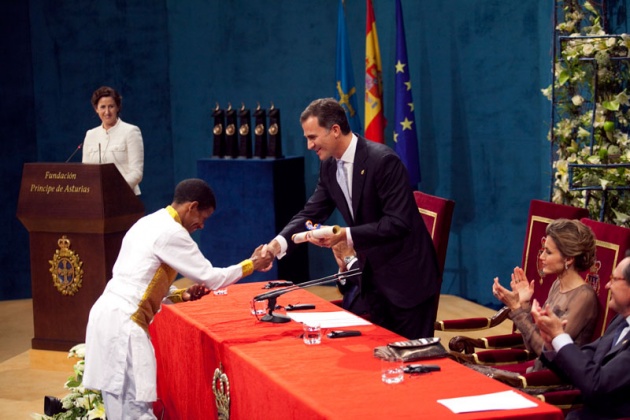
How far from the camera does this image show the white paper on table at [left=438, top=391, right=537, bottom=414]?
8.77 ft

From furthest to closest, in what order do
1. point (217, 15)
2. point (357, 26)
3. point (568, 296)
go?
point (217, 15)
point (357, 26)
point (568, 296)

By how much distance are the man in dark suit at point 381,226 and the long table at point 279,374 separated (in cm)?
→ 26

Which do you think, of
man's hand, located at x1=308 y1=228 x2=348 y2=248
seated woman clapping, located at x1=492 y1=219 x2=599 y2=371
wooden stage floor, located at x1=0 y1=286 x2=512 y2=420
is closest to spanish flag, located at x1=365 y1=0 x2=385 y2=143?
wooden stage floor, located at x1=0 y1=286 x2=512 y2=420

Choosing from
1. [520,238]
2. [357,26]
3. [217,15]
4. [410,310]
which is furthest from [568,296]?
[217,15]

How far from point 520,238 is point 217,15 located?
3576 mm

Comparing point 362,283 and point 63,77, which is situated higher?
point 63,77

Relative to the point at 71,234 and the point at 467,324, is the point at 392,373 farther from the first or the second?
the point at 71,234

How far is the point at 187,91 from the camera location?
9008 mm

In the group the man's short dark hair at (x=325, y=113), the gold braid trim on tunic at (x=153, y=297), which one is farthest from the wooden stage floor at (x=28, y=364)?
the man's short dark hair at (x=325, y=113)

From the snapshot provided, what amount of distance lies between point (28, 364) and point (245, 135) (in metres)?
2.51

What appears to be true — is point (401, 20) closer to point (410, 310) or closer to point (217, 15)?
point (217, 15)

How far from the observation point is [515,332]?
4.48 m

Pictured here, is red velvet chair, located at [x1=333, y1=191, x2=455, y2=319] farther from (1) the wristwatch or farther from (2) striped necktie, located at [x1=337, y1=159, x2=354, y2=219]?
(2) striped necktie, located at [x1=337, y1=159, x2=354, y2=219]

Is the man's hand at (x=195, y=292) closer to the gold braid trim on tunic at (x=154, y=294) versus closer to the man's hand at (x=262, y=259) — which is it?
the gold braid trim on tunic at (x=154, y=294)
